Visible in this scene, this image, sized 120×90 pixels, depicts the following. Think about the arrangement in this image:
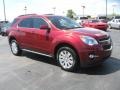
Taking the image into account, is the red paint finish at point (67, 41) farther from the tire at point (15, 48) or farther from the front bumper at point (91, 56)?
the tire at point (15, 48)

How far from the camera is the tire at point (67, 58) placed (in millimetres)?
8609

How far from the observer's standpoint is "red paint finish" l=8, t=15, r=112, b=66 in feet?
27.3

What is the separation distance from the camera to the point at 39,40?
9969mm

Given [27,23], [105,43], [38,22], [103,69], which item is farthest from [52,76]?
[27,23]

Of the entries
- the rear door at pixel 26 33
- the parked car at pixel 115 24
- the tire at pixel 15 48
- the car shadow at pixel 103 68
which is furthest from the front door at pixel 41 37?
the parked car at pixel 115 24

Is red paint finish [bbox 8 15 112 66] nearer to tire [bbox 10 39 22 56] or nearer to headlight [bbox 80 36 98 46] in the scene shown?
headlight [bbox 80 36 98 46]

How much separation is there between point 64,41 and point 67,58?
0.56 metres

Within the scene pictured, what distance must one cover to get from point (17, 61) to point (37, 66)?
1.41 metres

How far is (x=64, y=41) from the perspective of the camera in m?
8.80

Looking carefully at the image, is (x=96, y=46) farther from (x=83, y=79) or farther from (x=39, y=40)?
(x=39, y=40)

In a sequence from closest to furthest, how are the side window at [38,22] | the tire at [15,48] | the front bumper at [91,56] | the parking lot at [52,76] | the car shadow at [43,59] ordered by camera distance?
1. the parking lot at [52,76]
2. the front bumper at [91,56]
3. the side window at [38,22]
4. the car shadow at [43,59]
5. the tire at [15,48]

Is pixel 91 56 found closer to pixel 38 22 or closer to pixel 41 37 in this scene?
pixel 41 37

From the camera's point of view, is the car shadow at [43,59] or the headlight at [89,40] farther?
the car shadow at [43,59]

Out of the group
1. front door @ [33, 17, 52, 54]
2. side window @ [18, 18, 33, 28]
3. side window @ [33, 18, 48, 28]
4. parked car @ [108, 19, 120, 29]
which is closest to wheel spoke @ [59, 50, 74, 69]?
front door @ [33, 17, 52, 54]
